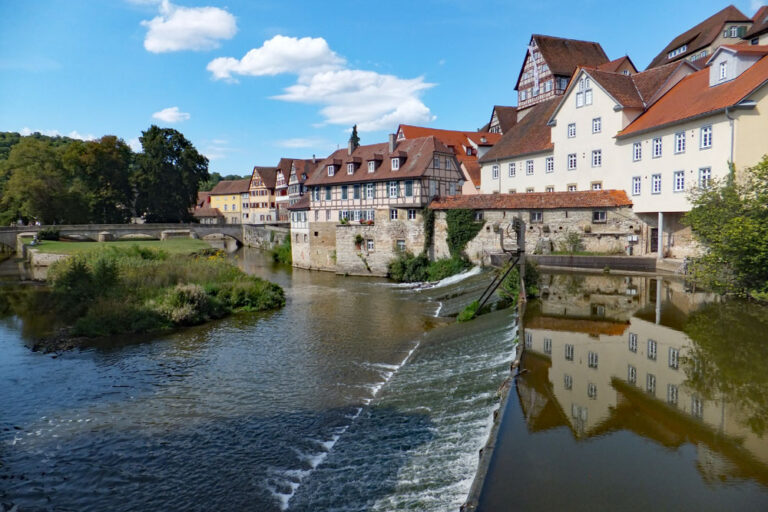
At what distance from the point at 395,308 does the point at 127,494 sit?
52.1 feet

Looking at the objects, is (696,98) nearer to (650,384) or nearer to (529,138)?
(529,138)

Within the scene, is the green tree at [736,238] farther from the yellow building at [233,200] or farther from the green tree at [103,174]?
the yellow building at [233,200]

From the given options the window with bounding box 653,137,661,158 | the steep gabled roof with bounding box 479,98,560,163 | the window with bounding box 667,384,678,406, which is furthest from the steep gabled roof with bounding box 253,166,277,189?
the window with bounding box 667,384,678,406

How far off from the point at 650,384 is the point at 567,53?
4112 centimetres

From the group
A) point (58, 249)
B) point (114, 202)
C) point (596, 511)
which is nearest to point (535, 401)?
point (596, 511)

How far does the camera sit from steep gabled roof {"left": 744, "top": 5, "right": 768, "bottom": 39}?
113ft

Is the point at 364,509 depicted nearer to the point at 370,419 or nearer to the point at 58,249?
the point at 370,419

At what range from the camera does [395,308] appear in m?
23.6

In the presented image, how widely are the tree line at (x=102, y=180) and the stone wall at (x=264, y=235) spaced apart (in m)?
7.84

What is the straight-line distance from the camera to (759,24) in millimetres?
36375

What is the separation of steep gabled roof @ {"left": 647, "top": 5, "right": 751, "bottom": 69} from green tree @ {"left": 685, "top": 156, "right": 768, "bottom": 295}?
104ft

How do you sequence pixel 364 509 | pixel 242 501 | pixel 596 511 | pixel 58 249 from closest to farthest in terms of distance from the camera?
pixel 596 511, pixel 364 509, pixel 242 501, pixel 58 249

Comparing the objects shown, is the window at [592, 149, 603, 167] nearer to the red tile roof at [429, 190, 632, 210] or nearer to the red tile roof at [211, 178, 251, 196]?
the red tile roof at [429, 190, 632, 210]

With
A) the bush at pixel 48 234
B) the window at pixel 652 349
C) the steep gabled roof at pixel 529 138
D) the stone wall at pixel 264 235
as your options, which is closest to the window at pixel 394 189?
the steep gabled roof at pixel 529 138
